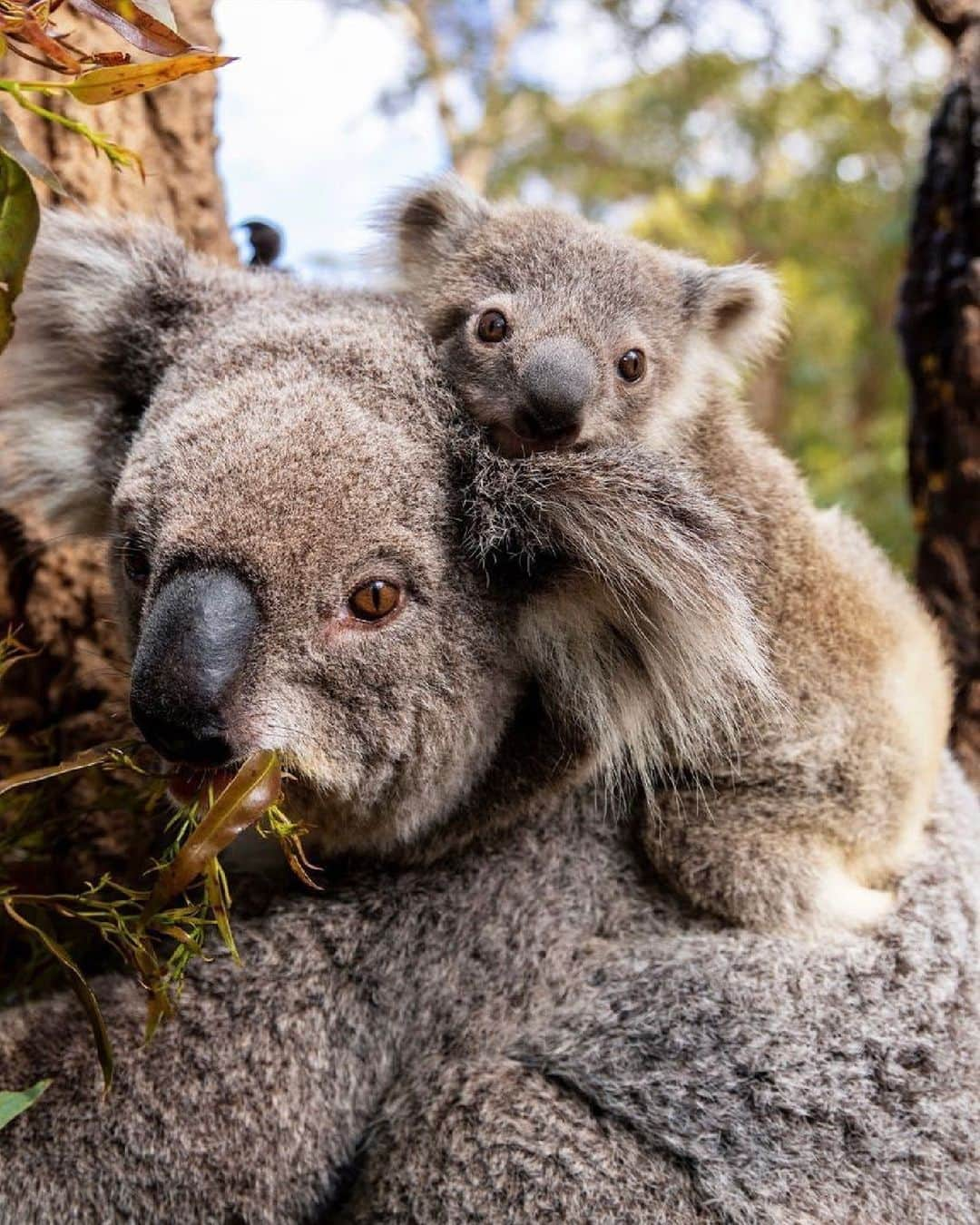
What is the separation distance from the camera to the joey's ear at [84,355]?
8.45 ft

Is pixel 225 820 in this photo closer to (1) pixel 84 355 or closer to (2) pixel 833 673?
(1) pixel 84 355

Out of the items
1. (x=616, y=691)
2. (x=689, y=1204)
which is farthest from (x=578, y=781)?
(x=689, y=1204)

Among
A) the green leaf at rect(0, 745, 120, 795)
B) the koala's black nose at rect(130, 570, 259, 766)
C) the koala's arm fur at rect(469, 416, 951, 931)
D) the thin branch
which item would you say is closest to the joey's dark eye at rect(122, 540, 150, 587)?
the koala's black nose at rect(130, 570, 259, 766)

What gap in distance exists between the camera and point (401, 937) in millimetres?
2527

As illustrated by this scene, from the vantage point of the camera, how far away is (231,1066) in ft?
7.89

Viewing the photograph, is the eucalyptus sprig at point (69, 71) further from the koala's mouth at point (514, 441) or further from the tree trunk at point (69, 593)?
the tree trunk at point (69, 593)

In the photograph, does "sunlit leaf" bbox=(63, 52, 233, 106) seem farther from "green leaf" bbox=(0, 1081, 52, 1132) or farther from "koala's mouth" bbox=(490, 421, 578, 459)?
"green leaf" bbox=(0, 1081, 52, 1132)

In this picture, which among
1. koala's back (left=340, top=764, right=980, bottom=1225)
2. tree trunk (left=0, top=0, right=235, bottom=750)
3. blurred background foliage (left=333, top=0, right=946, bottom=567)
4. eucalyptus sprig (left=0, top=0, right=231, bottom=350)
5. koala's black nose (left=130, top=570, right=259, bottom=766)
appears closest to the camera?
eucalyptus sprig (left=0, top=0, right=231, bottom=350)

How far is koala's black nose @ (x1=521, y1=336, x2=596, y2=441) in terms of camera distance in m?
2.45

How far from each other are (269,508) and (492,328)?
0.98 m

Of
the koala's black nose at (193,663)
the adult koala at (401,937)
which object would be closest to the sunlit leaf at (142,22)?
the adult koala at (401,937)

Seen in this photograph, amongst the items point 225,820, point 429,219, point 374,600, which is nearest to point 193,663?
point 225,820

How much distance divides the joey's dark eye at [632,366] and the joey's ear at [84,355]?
1048 mm

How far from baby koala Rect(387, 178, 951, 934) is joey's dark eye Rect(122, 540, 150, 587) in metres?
0.62
